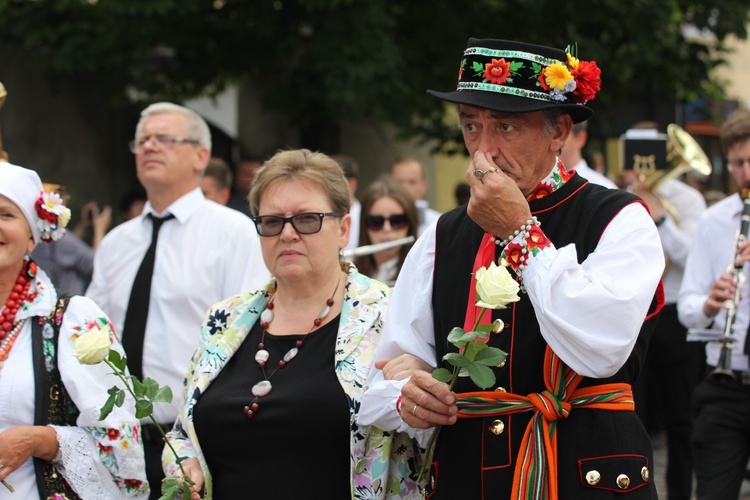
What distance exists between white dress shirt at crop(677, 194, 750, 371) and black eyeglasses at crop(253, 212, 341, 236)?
255 cm

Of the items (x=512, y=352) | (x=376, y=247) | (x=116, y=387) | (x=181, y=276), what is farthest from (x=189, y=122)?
(x=512, y=352)

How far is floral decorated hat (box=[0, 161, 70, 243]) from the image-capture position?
416cm

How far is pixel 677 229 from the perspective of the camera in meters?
8.31

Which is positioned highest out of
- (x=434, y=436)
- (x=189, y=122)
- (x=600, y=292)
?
(x=189, y=122)

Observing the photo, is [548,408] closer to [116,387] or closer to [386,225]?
[116,387]

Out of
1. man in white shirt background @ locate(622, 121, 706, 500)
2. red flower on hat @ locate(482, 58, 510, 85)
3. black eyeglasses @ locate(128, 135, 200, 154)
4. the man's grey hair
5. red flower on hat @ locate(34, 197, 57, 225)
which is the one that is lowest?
man in white shirt background @ locate(622, 121, 706, 500)

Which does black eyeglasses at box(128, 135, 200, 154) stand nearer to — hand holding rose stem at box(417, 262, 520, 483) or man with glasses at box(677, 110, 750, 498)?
man with glasses at box(677, 110, 750, 498)

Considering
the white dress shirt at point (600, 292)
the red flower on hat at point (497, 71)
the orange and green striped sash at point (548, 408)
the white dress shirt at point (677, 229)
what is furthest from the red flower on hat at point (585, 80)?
the white dress shirt at point (677, 229)

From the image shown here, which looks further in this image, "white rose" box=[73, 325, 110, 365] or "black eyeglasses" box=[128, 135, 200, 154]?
"black eyeglasses" box=[128, 135, 200, 154]

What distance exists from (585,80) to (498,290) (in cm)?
80

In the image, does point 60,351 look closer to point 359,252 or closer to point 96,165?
point 359,252

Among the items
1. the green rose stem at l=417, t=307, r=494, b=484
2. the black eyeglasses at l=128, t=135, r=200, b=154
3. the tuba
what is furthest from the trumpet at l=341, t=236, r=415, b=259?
the green rose stem at l=417, t=307, r=494, b=484

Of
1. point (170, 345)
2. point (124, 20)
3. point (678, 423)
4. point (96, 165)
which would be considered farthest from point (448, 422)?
point (96, 165)

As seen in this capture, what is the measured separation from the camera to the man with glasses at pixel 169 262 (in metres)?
5.56
